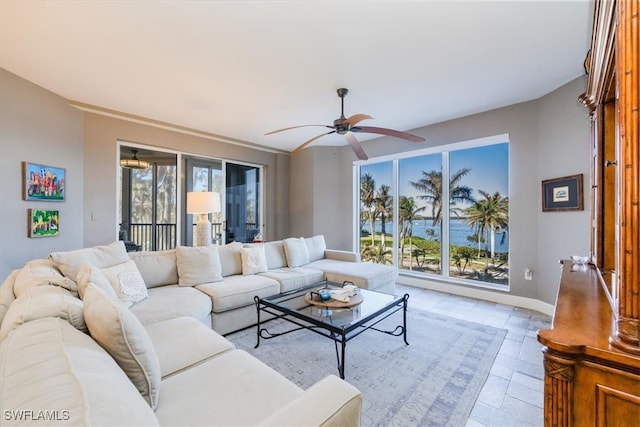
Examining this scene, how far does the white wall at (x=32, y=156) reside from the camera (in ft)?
9.05

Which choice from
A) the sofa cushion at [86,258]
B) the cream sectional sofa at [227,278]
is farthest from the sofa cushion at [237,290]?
the sofa cushion at [86,258]

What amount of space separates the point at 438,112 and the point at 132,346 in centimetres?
422

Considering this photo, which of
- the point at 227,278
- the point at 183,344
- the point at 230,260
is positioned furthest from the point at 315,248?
the point at 183,344

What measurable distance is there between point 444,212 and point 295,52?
11.0ft

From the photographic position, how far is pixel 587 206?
2869 mm

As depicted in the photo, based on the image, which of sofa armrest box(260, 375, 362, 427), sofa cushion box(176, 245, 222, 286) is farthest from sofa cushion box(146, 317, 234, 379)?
sofa cushion box(176, 245, 222, 286)

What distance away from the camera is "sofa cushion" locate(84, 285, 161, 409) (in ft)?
3.35

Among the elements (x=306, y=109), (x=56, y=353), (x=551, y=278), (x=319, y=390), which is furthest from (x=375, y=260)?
(x=56, y=353)

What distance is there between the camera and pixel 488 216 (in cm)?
407

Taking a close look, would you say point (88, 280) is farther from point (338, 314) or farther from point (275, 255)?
point (275, 255)

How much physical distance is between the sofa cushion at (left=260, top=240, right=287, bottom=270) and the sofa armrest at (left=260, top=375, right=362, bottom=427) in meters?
2.87

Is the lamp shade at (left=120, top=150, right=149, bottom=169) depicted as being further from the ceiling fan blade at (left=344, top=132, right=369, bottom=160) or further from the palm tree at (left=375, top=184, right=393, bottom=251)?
the palm tree at (left=375, top=184, right=393, bottom=251)

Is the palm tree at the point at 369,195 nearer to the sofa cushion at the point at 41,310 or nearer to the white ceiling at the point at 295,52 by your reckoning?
the white ceiling at the point at 295,52

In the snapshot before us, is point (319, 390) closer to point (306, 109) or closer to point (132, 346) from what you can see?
point (132, 346)
